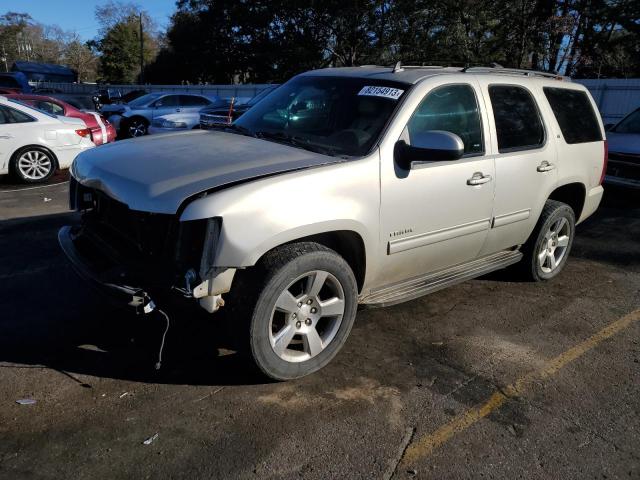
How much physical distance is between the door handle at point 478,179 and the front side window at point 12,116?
27.1 feet

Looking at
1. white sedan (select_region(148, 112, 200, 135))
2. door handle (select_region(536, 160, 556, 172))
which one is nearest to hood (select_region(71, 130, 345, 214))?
door handle (select_region(536, 160, 556, 172))

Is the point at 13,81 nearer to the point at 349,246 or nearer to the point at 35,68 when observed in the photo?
the point at 349,246

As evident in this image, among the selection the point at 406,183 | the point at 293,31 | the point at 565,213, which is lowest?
the point at 565,213

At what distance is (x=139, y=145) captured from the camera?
12.5 feet

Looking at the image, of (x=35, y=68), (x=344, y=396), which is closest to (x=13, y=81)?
(x=344, y=396)

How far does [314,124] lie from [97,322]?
7.01ft

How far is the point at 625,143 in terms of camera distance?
8750mm

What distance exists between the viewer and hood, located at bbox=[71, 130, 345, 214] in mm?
2969

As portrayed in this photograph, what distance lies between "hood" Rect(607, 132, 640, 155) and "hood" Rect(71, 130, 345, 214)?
6943 mm

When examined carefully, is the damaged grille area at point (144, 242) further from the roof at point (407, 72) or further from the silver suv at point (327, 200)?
the roof at point (407, 72)

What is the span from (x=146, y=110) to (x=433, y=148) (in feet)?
49.0

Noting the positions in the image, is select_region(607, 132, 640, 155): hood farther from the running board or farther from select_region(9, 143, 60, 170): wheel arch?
select_region(9, 143, 60, 170): wheel arch

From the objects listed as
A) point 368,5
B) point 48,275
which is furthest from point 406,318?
point 368,5

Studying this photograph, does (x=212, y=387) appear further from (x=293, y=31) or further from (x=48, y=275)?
(x=293, y=31)
